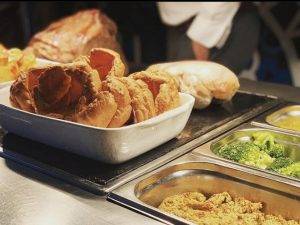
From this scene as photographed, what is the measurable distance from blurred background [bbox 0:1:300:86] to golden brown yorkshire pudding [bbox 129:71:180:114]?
45.2 inches

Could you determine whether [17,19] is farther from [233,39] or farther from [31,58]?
[31,58]

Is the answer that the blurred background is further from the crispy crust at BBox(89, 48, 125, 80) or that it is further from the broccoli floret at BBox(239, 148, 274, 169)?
the broccoli floret at BBox(239, 148, 274, 169)

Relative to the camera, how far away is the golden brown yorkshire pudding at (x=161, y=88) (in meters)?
1.40

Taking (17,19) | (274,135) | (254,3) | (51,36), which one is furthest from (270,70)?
(17,19)

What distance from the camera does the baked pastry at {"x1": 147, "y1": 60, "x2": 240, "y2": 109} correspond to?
1.79 metres

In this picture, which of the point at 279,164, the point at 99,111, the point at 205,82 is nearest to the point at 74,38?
the point at 205,82

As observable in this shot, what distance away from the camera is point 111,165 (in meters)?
1.33

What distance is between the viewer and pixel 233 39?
358 cm

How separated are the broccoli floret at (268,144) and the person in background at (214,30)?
1920 millimetres

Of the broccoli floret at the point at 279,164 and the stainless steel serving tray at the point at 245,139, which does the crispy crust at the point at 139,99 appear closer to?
the stainless steel serving tray at the point at 245,139

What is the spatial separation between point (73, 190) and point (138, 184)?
176 millimetres

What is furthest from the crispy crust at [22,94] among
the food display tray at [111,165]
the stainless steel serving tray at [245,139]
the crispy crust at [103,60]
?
the stainless steel serving tray at [245,139]

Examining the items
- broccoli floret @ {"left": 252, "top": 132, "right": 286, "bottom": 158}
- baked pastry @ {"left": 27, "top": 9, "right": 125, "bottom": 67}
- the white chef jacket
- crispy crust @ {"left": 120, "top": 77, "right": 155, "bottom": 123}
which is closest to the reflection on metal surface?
broccoli floret @ {"left": 252, "top": 132, "right": 286, "bottom": 158}

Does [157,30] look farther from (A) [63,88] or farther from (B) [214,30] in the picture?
(A) [63,88]
